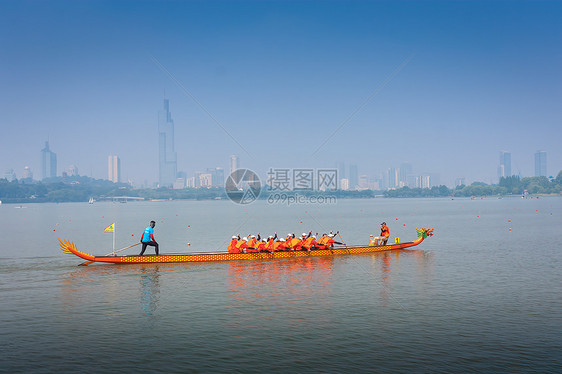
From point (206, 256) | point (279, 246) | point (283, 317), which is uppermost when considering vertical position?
point (279, 246)

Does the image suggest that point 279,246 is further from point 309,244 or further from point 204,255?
point 204,255

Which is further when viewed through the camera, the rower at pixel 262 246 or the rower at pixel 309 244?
the rower at pixel 309 244

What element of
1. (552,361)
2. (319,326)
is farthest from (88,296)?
(552,361)

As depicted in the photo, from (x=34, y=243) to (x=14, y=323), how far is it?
36.9 m

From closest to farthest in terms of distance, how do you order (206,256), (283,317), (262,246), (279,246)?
1. (283,317)
2. (206,256)
3. (262,246)
4. (279,246)

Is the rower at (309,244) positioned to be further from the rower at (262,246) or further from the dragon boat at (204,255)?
the rower at (262,246)

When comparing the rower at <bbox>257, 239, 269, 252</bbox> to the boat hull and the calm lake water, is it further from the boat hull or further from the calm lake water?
the calm lake water

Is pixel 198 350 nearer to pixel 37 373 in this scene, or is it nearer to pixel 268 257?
pixel 37 373

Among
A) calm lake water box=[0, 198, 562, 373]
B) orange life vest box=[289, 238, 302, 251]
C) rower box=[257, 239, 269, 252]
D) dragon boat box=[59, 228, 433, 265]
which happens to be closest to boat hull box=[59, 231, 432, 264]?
dragon boat box=[59, 228, 433, 265]

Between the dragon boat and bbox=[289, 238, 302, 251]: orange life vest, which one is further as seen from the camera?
bbox=[289, 238, 302, 251]: orange life vest

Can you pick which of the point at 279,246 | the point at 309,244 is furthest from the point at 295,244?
the point at 279,246

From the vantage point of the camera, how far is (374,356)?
44.8 ft

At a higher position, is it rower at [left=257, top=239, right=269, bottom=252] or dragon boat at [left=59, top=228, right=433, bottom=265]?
rower at [left=257, top=239, right=269, bottom=252]

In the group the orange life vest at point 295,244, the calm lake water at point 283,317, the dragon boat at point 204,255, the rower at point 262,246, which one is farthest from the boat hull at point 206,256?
the calm lake water at point 283,317
